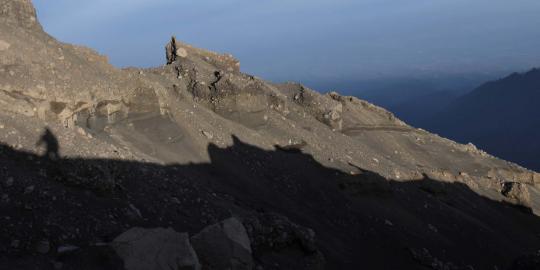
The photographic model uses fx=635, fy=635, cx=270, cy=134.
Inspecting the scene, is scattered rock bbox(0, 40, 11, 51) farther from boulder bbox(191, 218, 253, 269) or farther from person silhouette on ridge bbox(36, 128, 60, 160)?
boulder bbox(191, 218, 253, 269)

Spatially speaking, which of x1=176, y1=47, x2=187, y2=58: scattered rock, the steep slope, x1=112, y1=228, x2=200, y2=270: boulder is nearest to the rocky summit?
x1=112, y1=228, x2=200, y2=270: boulder

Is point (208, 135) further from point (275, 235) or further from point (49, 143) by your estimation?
point (49, 143)

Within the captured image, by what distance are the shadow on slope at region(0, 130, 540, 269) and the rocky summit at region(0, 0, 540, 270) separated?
0.17 feet

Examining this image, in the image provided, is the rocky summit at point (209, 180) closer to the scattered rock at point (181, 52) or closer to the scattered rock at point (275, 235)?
the scattered rock at point (275, 235)

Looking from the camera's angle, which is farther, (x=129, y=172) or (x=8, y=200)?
(x=129, y=172)

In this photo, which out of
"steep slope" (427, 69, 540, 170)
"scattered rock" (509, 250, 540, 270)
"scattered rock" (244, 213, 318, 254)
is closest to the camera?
"scattered rock" (509, 250, 540, 270)

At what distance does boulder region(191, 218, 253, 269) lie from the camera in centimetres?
1160

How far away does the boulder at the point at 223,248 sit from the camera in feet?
38.1

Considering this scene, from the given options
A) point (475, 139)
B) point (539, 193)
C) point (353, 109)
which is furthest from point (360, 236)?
point (475, 139)

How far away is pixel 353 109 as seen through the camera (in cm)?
4184

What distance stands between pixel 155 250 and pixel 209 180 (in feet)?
31.6

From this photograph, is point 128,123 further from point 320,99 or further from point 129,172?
point 320,99

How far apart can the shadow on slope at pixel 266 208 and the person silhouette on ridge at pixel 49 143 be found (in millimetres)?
161

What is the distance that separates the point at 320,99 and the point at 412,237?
12.6m
